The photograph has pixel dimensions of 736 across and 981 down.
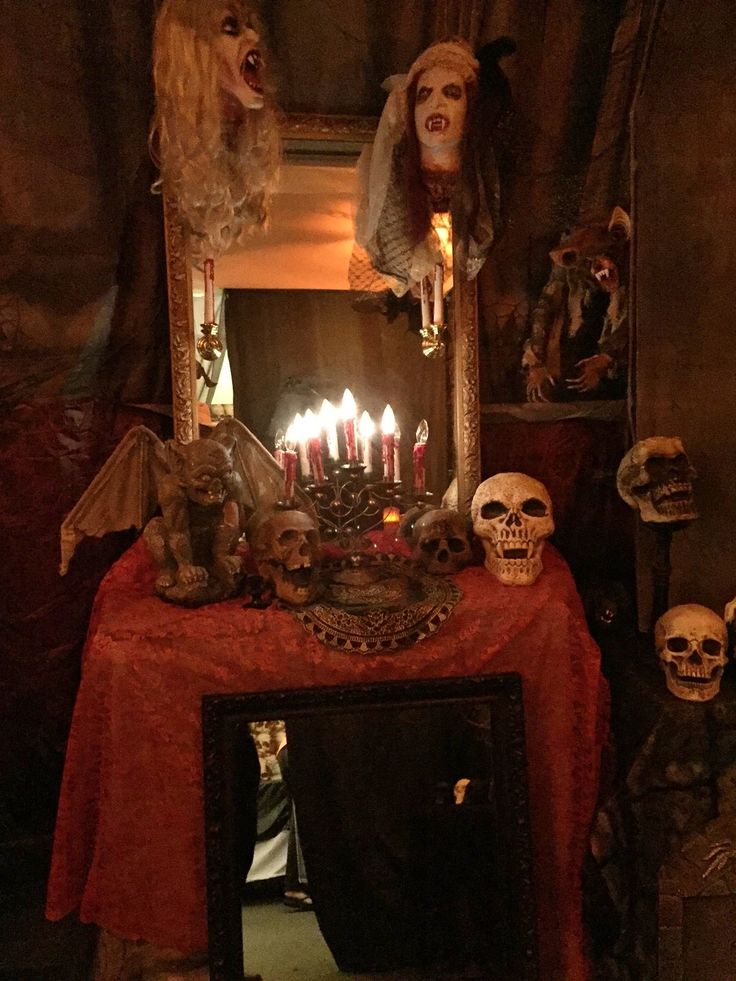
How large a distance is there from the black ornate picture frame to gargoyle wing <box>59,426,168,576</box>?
387 millimetres

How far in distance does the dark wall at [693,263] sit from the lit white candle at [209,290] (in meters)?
0.91

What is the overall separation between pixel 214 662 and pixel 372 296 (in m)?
0.85

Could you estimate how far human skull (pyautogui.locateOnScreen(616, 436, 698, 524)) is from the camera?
1365 mm

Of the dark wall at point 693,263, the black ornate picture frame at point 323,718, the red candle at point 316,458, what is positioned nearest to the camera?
the black ornate picture frame at point 323,718

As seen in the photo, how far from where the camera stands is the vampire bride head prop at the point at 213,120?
1404mm

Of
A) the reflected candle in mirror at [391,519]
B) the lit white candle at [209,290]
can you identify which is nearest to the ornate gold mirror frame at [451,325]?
the lit white candle at [209,290]

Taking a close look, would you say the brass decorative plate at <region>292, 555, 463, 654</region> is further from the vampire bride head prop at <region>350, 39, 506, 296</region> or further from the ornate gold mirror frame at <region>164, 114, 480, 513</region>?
the vampire bride head prop at <region>350, 39, 506, 296</region>

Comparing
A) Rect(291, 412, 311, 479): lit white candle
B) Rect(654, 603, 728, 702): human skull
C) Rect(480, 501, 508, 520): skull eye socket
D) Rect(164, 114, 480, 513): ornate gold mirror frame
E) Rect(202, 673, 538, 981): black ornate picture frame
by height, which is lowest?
Rect(202, 673, 538, 981): black ornate picture frame

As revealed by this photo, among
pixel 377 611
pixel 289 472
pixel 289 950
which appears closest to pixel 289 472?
pixel 289 472

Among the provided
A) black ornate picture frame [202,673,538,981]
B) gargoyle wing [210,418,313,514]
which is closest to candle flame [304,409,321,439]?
gargoyle wing [210,418,313,514]

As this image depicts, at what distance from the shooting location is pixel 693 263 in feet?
5.02

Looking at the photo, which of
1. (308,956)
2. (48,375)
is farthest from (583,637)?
(48,375)

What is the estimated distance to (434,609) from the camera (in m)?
1.32

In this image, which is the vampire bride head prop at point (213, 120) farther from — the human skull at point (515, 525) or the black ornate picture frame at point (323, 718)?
the black ornate picture frame at point (323, 718)
